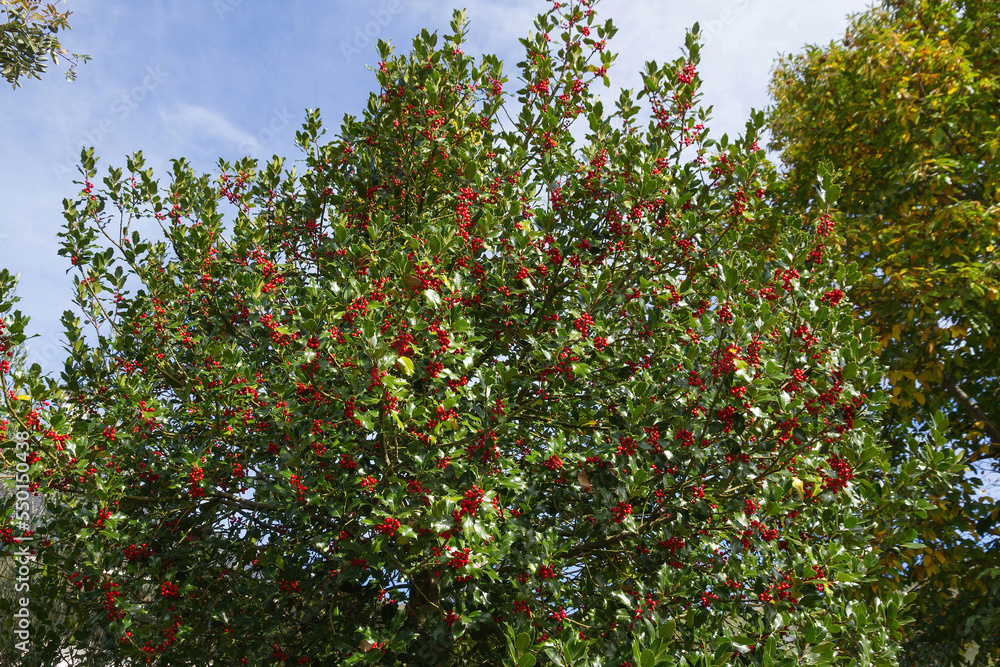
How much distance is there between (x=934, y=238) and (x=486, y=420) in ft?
28.0

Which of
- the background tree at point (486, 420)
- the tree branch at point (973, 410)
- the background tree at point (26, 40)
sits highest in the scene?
the background tree at point (26, 40)

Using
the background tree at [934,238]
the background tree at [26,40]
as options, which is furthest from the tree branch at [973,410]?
the background tree at [26,40]

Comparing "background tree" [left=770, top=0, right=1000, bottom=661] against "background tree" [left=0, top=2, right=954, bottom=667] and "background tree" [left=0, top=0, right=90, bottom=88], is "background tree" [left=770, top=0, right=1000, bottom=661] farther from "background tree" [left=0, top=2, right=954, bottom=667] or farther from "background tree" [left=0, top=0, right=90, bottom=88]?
"background tree" [left=0, top=0, right=90, bottom=88]

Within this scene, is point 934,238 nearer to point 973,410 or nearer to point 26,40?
point 973,410

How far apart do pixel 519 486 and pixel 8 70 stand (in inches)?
618

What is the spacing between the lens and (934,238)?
385 inches

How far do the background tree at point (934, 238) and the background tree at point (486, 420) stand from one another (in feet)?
13.6

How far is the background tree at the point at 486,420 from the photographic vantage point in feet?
15.1

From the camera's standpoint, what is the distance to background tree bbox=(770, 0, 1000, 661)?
8898 mm

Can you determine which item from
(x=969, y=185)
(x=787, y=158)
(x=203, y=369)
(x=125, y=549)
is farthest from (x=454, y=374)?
(x=787, y=158)

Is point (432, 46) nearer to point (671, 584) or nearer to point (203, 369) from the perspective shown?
point (203, 369)

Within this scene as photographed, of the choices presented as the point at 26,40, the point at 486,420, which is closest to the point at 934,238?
the point at 486,420

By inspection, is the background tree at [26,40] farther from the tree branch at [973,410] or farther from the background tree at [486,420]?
the tree branch at [973,410]

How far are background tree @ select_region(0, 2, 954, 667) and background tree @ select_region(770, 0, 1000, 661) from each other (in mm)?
4135
